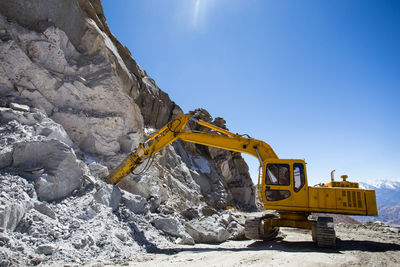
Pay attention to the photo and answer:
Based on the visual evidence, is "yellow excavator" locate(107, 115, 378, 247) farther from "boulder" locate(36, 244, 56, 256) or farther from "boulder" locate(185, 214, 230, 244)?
"boulder" locate(36, 244, 56, 256)

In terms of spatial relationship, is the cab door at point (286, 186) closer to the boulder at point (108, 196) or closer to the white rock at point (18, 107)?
the boulder at point (108, 196)

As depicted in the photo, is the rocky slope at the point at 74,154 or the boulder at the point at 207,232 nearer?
the rocky slope at the point at 74,154

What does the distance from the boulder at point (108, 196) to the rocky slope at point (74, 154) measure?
39 millimetres

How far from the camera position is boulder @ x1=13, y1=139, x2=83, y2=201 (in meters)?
6.54

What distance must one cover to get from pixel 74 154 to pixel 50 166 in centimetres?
89

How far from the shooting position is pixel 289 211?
29.4ft

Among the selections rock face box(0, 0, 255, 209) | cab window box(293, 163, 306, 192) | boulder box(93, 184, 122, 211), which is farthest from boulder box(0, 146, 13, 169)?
cab window box(293, 163, 306, 192)

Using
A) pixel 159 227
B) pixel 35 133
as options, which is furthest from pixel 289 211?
pixel 35 133

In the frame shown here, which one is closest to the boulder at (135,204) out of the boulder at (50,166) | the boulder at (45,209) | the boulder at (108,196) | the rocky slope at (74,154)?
the rocky slope at (74,154)

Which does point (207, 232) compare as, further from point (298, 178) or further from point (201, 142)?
point (298, 178)

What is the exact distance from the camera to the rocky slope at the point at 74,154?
5684 mm

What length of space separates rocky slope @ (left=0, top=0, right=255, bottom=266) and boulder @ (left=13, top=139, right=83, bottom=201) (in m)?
0.03

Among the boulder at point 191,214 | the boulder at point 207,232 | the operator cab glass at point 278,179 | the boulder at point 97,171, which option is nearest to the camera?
the operator cab glass at point 278,179

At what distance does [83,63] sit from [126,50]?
5400 millimetres
